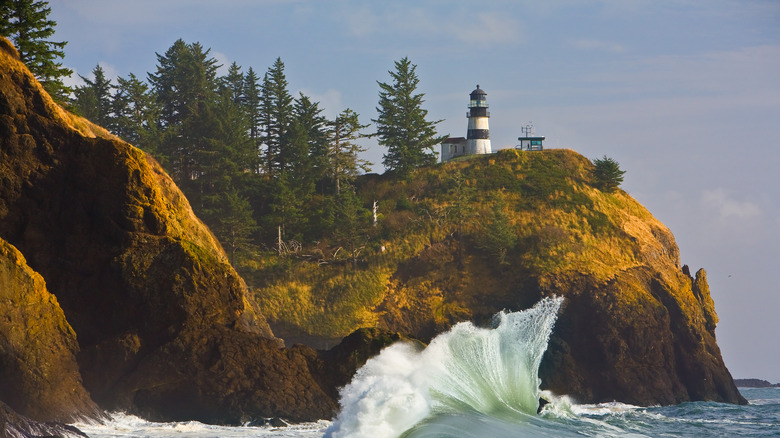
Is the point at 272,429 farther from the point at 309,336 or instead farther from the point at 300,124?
the point at 300,124

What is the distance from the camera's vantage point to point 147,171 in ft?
118

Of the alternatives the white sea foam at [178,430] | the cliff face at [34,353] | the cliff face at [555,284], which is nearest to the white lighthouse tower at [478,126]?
the cliff face at [555,284]

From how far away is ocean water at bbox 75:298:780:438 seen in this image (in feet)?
82.1

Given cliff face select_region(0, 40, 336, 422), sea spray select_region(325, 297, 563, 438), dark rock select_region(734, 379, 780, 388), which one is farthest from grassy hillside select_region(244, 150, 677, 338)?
dark rock select_region(734, 379, 780, 388)

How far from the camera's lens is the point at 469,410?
100 feet

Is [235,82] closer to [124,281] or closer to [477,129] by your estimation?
[477,129]

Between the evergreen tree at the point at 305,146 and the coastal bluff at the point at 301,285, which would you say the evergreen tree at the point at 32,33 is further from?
the evergreen tree at the point at 305,146

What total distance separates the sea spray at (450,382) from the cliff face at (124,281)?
17.9 feet

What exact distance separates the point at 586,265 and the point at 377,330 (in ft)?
67.2

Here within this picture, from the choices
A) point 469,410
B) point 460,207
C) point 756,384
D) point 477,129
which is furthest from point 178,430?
point 756,384

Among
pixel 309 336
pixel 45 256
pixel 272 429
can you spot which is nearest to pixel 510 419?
pixel 272 429

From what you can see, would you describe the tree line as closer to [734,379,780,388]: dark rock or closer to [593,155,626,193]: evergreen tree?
[593,155,626,193]: evergreen tree

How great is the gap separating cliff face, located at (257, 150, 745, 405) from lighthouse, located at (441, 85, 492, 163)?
10271 millimetres

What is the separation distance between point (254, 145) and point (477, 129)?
1927 cm
